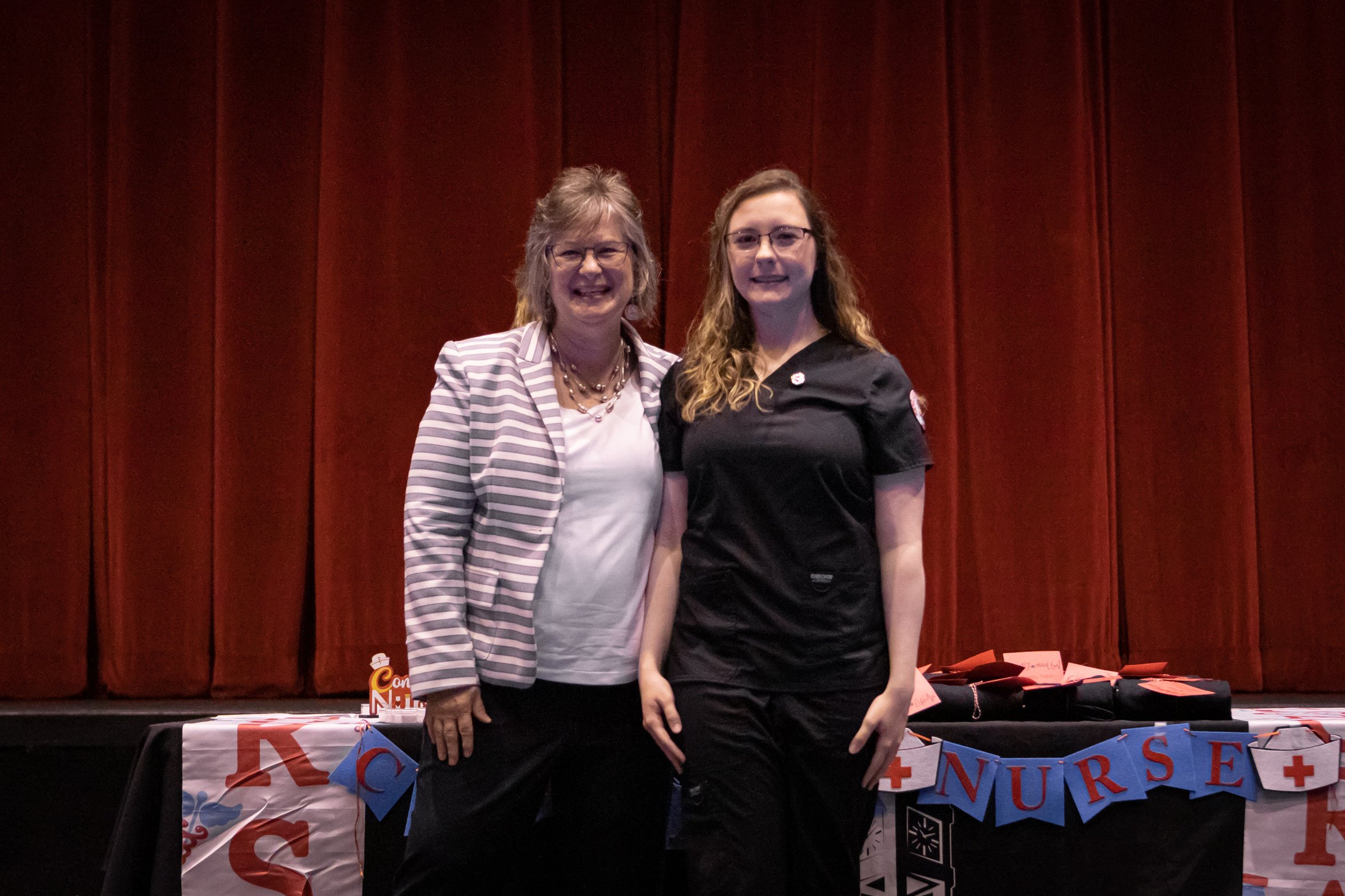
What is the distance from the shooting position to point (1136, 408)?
3.46m

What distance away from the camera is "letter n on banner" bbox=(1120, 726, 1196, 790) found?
1922 millimetres

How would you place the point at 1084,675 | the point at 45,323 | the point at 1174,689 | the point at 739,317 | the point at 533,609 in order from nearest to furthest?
the point at 533,609 → the point at 739,317 → the point at 1174,689 → the point at 1084,675 → the point at 45,323

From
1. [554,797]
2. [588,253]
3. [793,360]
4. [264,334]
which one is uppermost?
[264,334]

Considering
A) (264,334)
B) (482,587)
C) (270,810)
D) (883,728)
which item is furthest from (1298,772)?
(264,334)

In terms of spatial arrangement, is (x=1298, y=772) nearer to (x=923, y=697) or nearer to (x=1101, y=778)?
(x=1101, y=778)

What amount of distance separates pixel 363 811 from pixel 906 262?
2.37 meters

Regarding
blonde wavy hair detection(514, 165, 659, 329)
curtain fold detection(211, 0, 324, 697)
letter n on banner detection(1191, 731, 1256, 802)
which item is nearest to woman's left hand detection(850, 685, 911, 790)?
blonde wavy hair detection(514, 165, 659, 329)

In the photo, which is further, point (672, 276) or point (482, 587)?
point (672, 276)

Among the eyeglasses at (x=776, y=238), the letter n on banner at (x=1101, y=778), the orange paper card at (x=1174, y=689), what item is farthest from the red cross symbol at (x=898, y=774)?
the eyeglasses at (x=776, y=238)

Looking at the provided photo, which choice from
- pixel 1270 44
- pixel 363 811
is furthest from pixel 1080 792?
pixel 1270 44

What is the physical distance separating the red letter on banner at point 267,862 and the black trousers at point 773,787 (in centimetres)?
91

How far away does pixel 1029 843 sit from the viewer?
1.93 m

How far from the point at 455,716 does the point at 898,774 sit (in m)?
0.86

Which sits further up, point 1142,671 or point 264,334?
point 264,334
